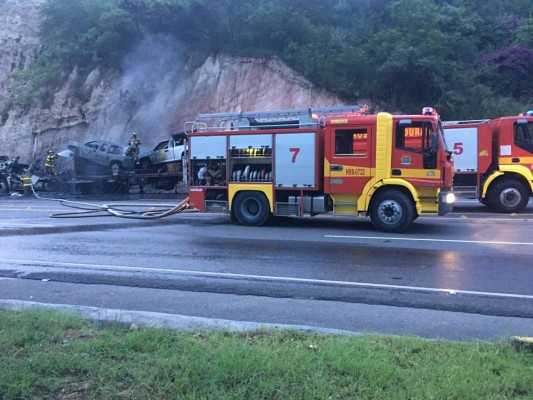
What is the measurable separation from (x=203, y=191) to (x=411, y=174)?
549 centimetres

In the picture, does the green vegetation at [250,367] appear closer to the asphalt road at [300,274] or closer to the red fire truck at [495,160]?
the asphalt road at [300,274]

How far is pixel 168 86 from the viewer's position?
118 ft

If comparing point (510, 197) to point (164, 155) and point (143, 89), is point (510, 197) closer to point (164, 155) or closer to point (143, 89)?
point (164, 155)

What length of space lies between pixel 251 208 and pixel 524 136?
8.36 meters

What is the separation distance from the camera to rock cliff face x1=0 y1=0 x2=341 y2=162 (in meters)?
32.8

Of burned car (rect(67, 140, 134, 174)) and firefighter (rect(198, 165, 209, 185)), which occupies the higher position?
burned car (rect(67, 140, 134, 174))

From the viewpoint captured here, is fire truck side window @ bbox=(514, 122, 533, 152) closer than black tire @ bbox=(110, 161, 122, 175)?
Yes

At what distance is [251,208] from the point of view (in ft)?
43.4

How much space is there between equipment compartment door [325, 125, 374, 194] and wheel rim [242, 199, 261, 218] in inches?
80.6

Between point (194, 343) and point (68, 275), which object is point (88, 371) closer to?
point (194, 343)

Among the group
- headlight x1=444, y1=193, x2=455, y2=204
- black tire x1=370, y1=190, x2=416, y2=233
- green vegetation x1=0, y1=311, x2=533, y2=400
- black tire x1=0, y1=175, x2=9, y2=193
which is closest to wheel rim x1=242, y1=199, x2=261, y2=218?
black tire x1=370, y1=190, x2=416, y2=233

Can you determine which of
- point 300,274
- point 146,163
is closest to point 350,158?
point 300,274

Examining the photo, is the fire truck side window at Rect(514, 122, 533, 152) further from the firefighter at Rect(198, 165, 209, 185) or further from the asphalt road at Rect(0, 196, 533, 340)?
the firefighter at Rect(198, 165, 209, 185)

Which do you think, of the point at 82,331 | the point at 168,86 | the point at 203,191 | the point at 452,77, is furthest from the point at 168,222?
the point at 168,86
